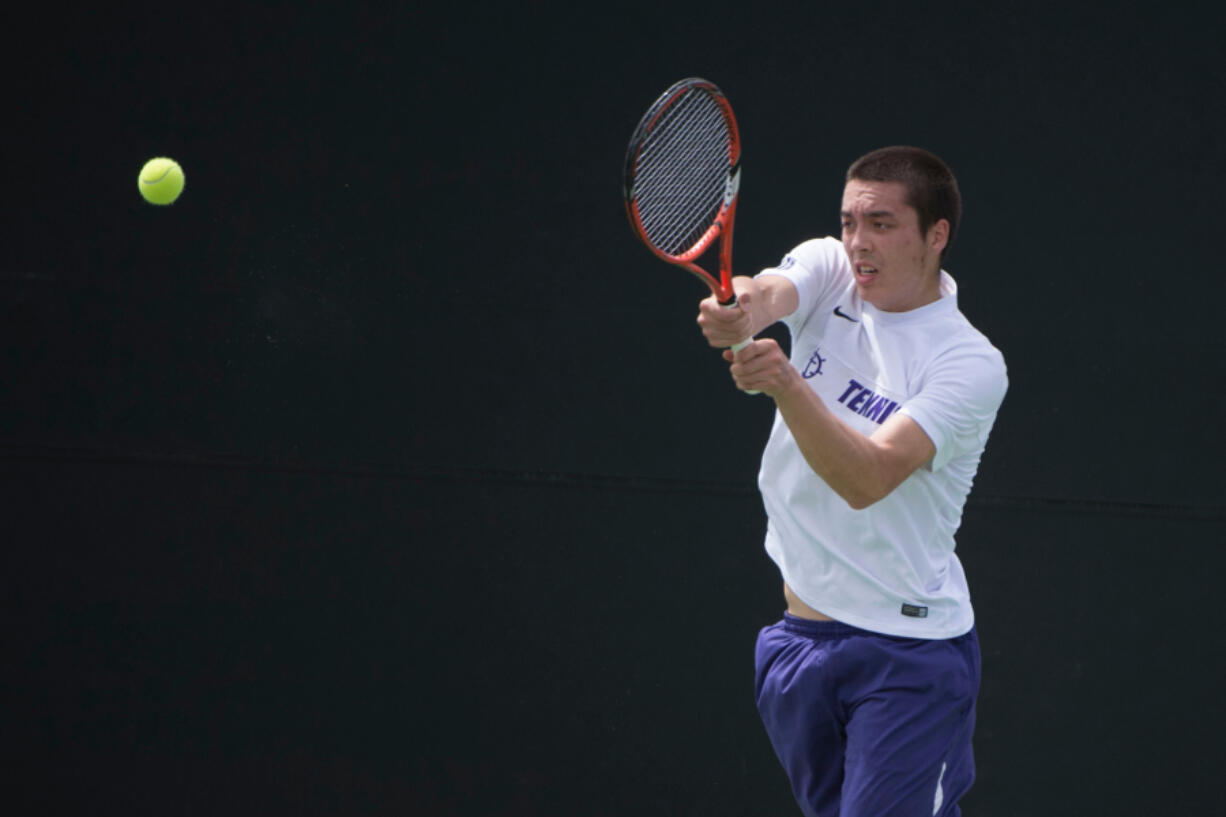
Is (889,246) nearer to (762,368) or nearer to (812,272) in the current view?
(812,272)

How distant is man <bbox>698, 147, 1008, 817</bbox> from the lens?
8.54 feet

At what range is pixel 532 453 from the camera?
376 centimetres

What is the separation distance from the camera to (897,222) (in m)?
2.62

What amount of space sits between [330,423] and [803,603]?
154cm

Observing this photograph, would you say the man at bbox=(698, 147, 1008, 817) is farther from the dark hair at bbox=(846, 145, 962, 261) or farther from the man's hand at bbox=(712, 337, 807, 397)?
the man's hand at bbox=(712, 337, 807, 397)

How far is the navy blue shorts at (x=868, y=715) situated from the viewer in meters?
2.60

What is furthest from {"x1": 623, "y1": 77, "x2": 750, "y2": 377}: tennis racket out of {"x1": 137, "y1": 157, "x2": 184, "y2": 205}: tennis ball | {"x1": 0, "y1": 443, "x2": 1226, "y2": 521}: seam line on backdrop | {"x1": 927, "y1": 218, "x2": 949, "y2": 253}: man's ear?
{"x1": 137, "y1": 157, "x2": 184, "y2": 205}: tennis ball

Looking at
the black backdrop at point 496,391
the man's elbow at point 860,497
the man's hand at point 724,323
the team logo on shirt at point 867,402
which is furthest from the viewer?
the black backdrop at point 496,391

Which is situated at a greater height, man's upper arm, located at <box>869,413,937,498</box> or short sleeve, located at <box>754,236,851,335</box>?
short sleeve, located at <box>754,236,851,335</box>

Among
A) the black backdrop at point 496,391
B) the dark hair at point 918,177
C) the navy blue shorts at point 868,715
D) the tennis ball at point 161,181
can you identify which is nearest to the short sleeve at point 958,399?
the dark hair at point 918,177

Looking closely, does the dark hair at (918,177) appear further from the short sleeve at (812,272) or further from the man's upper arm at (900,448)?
the man's upper arm at (900,448)

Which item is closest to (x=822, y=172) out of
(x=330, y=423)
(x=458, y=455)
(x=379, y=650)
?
(x=458, y=455)

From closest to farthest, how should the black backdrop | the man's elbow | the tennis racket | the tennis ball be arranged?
the man's elbow
the tennis racket
the tennis ball
the black backdrop

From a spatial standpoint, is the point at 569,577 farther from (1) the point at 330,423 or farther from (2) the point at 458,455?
(1) the point at 330,423
